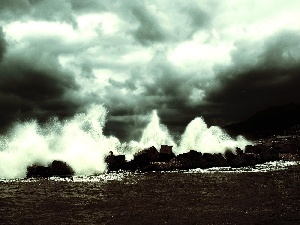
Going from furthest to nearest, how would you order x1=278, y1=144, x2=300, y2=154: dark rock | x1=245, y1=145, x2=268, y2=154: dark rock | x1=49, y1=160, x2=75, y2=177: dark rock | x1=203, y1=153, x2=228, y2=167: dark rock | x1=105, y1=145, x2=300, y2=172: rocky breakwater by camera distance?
x1=278, y1=144, x2=300, y2=154: dark rock → x1=245, y1=145, x2=268, y2=154: dark rock → x1=203, y1=153, x2=228, y2=167: dark rock → x1=105, y1=145, x2=300, y2=172: rocky breakwater → x1=49, y1=160, x2=75, y2=177: dark rock

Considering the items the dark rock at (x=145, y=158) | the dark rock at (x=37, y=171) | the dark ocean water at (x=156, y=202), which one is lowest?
the dark ocean water at (x=156, y=202)

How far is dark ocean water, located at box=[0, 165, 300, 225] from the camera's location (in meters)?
13.7

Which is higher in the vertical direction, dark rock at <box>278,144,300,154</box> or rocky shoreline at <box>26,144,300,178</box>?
dark rock at <box>278,144,300,154</box>

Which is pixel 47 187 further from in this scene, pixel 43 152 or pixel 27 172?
pixel 43 152

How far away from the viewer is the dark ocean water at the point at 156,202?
13.7 metres

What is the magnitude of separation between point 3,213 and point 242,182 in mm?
15929

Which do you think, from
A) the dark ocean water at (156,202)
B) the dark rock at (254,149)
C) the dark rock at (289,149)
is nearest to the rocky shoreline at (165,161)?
the dark rock at (254,149)

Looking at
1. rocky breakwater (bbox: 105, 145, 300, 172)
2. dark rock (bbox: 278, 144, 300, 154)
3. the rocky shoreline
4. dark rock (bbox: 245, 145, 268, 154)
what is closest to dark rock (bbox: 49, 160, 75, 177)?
the rocky shoreline

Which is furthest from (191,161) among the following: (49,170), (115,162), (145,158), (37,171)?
(37,171)

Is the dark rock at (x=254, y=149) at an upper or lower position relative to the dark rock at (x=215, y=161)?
upper

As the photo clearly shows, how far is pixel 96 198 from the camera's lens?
1869 cm

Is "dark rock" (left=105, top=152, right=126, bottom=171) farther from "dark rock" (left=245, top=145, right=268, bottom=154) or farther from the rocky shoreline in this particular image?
"dark rock" (left=245, top=145, right=268, bottom=154)

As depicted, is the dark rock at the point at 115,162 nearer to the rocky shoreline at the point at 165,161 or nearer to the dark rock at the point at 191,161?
the rocky shoreline at the point at 165,161

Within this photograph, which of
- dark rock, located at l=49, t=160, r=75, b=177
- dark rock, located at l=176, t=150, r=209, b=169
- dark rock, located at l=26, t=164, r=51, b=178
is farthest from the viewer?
dark rock, located at l=176, t=150, r=209, b=169
